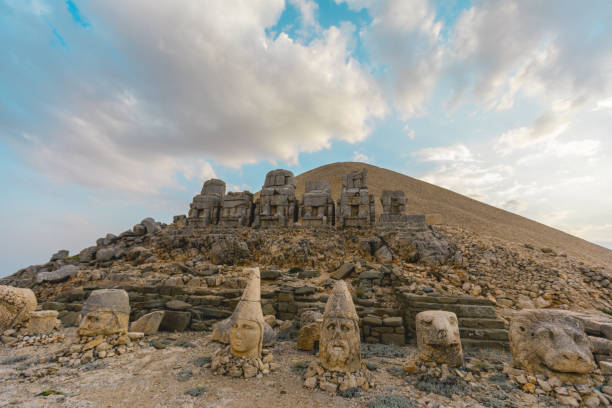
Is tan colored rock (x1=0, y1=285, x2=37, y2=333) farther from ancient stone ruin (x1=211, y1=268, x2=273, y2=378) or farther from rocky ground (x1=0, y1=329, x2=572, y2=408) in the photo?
ancient stone ruin (x1=211, y1=268, x2=273, y2=378)

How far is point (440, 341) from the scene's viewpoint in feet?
16.2

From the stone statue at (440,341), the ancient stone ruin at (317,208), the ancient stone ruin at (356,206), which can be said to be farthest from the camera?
the ancient stone ruin at (317,208)

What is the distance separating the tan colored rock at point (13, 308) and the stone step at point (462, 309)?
1116 cm

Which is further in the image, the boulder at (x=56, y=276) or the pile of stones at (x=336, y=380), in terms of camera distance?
the boulder at (x=56, y=276)

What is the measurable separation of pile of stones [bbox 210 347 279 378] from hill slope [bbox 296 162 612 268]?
2992cm

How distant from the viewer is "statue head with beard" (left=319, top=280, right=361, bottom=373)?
15.5ft

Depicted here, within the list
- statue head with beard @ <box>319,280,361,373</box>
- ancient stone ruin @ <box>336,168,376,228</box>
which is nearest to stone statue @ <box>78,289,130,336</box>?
statue head with beard @ <box>319,280,361,373</box>

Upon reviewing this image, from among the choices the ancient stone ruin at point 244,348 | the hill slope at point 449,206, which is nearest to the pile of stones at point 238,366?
the ancient stone ruin at point 244,348

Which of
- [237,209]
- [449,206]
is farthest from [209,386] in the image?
[449,206]

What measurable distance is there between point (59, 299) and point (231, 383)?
9611mm

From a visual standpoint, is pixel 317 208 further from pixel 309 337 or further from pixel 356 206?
pixel 309 337

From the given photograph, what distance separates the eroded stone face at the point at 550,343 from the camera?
4.43 m

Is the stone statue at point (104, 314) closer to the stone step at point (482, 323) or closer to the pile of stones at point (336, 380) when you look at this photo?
the pile of stones at point (336, 380)

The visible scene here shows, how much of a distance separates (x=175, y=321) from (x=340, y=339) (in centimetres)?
570
